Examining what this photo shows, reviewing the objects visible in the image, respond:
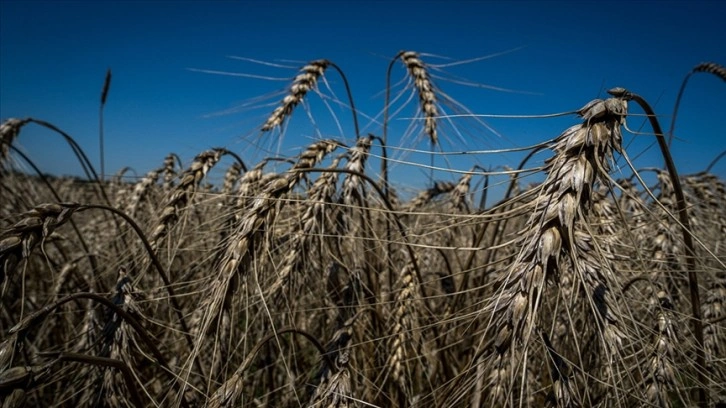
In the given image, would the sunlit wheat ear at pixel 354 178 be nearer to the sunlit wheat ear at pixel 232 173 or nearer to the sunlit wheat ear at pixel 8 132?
the sunlit wheat ear at pixel 232 173

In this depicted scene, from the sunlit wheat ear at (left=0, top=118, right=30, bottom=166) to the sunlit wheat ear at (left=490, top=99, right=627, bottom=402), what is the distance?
11.0 feet

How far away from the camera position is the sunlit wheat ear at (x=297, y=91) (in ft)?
8.72

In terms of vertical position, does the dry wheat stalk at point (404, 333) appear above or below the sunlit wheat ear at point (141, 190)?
below

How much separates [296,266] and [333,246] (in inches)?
14.4

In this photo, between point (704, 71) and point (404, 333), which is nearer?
point (404, 333)

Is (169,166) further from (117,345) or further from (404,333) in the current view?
(404,333)

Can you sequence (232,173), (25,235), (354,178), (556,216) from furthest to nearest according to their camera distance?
(232,173) → (354,178) → (25,235) → (556,216)

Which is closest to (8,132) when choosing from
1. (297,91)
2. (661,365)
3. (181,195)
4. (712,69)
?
(181,195)

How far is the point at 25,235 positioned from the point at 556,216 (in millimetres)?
1441

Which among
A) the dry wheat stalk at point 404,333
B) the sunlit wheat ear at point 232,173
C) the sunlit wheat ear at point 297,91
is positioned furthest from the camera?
the sunlit wheat ear at point 232,173

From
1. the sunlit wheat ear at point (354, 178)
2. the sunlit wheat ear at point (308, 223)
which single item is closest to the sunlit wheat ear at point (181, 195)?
the sunlit wheat ear at point (308, 223)

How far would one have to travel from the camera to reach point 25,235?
4.14ft

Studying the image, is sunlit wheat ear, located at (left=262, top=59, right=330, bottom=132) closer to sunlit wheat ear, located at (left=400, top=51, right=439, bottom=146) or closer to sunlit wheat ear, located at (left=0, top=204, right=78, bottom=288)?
sunlit wheat ear, located at (left=400, top=51, right=439, bottom=146)

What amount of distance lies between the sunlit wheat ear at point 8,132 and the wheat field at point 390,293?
0.01 meters
